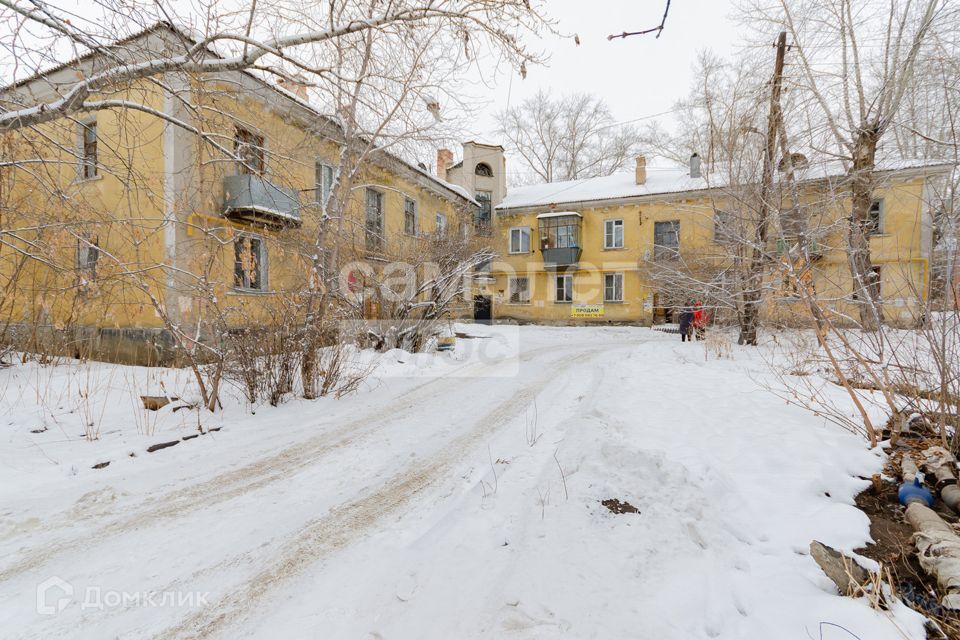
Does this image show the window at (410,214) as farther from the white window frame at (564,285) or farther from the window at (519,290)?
the white window frame at (564,285)

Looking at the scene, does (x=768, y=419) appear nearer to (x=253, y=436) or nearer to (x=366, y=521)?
(x=366, y=521)

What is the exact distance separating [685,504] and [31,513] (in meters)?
4.35

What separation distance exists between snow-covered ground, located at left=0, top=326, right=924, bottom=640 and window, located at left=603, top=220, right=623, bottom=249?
1880 centimetres

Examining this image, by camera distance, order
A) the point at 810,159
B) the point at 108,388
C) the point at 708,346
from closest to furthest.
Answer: the point at 108,388
the point at 810,159
the point at 708,346

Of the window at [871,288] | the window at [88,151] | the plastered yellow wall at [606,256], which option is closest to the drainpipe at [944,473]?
the window at [871,288]

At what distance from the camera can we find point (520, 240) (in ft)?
81.2

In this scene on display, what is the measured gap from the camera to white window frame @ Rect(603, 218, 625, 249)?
22.7 m

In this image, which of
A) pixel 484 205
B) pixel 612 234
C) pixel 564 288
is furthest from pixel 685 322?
pixel 484 205

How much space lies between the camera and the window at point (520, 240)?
24641 millimetres

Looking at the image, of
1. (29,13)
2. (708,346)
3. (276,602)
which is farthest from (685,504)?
(708,346)

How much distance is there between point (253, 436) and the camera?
4410mm

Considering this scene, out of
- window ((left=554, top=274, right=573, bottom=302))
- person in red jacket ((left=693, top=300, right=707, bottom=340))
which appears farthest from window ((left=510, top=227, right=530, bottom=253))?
person in red jacket ((left=693, top=300, right=707, bottom=340))

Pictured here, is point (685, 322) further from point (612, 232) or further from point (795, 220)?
point (612, 232)

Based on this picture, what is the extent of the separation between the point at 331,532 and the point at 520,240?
23.1 meters
